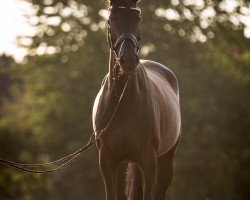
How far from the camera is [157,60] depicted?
3584cm

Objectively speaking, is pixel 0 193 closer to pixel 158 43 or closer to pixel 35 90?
pixel 35 90

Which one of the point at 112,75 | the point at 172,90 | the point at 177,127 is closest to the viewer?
the point at 112,75

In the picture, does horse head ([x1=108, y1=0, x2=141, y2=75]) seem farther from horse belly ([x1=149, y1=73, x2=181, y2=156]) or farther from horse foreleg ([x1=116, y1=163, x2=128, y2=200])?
horse foreleg ([x1=116, y1=163, x2=128, y2=200])

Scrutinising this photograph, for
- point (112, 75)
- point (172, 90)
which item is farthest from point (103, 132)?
point (172, 90)

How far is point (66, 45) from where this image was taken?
126ft

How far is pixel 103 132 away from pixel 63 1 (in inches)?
1236

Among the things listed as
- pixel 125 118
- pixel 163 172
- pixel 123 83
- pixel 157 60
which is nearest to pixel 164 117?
pixel 125 118

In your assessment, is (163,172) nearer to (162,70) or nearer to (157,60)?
(162,70)

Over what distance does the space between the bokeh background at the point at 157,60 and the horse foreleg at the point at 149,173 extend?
88.6ft

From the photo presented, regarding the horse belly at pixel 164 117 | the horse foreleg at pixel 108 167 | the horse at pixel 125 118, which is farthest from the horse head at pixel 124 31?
the horse foreleg at pixel 108 167

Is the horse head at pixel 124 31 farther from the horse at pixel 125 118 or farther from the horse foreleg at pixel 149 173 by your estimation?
the horse foreleg at pixel 149 173

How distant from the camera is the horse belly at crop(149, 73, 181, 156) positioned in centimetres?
831

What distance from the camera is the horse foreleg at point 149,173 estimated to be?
802 cm

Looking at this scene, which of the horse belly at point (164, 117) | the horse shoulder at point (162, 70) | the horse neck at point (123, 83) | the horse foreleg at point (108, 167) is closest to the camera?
the horse neck at point (123, 83)
